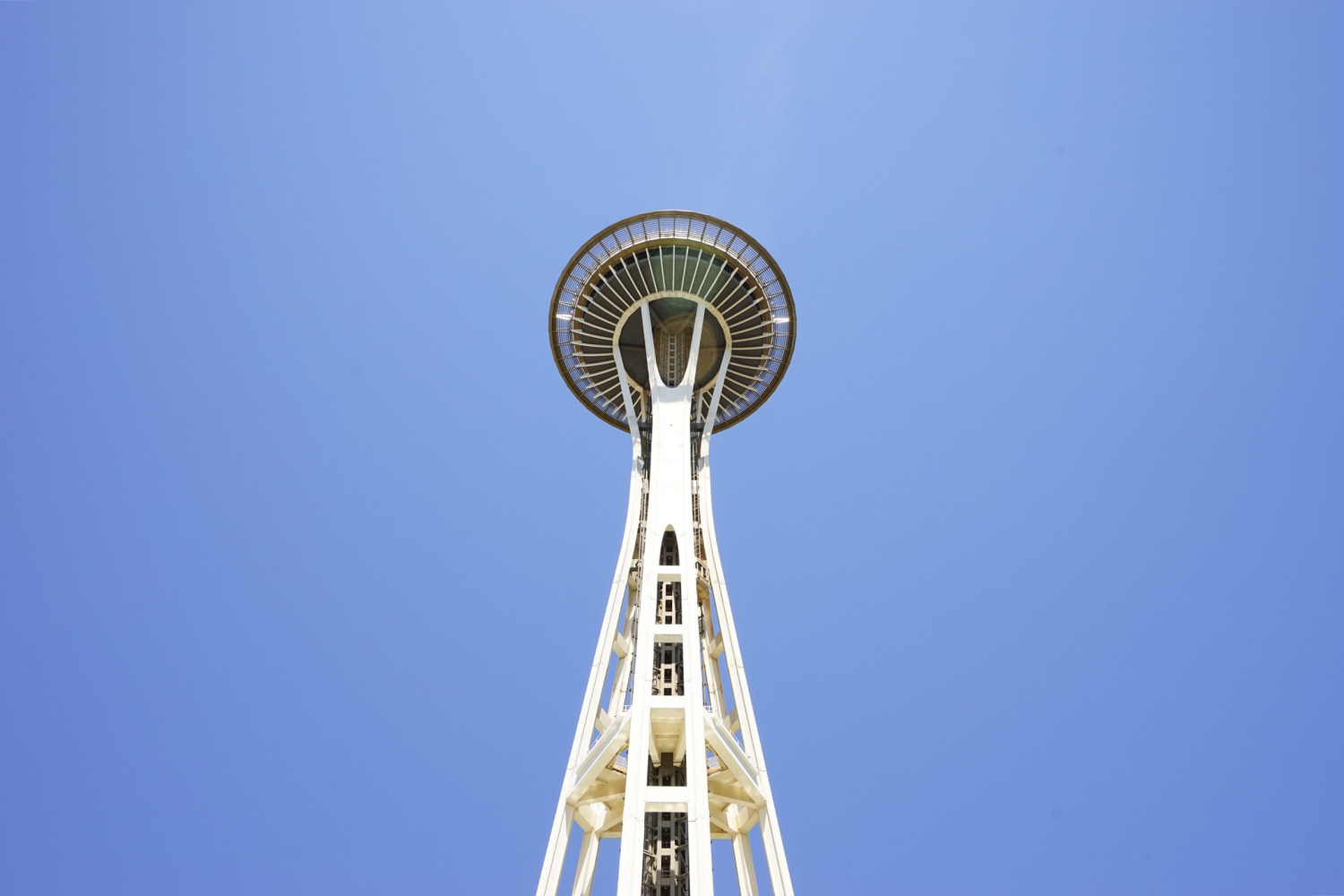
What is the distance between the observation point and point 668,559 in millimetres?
33406

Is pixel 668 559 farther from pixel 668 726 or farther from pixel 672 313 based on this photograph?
pixel 672 313

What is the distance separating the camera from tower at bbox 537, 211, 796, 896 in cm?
2511

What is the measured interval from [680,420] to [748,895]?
1603 cm

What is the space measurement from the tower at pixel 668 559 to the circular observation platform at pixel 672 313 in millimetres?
59

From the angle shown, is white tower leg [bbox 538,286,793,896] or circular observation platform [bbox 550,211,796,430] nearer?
white tower leg [bbox 538,286,793,896]

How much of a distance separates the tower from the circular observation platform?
59 millimetres

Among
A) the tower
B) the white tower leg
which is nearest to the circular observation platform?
the tower

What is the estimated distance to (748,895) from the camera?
27.0 meters

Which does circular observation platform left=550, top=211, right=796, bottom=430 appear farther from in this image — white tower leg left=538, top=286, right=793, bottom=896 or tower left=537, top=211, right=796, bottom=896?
white tower leg left=538, top=286, right=793, bottom=896

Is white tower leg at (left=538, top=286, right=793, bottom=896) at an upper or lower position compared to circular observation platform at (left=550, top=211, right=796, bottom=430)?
lower

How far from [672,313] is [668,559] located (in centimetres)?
1085

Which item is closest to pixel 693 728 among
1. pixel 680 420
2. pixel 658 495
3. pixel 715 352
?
pixel 658 495

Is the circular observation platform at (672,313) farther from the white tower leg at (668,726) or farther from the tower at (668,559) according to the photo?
the white tower leg at (668,726)

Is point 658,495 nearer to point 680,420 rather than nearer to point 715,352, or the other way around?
point 680,420
